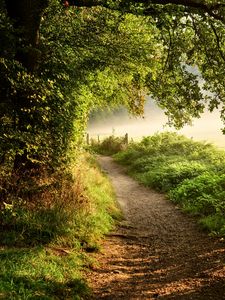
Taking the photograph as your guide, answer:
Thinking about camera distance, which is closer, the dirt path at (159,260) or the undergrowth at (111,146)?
the dirt path at (159,260)

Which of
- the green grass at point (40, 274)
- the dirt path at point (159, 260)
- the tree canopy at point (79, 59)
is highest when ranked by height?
the tree canopy at point (79, 59)

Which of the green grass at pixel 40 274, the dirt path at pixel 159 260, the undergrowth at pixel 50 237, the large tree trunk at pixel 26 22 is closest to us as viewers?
the green grass at pixel 40 274

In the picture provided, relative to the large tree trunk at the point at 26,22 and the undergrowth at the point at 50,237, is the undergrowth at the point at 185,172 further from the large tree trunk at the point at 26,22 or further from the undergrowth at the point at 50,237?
the large tree trunk at the point at 26,22

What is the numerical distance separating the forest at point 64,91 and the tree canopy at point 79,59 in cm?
3

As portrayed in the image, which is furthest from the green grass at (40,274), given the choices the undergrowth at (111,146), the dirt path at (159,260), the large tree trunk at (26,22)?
the undergrowth at (111,146)

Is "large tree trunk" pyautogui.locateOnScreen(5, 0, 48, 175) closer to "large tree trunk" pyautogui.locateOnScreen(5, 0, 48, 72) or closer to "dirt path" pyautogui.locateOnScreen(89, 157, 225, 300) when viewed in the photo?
"large tree trunk" pyautogui.locateOnScreen(5, 0, 48, 72)

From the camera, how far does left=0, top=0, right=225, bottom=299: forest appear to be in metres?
7.79

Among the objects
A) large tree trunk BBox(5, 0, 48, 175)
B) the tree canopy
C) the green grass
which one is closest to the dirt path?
the green grass

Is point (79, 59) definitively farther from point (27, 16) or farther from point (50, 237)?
point (50, 237)

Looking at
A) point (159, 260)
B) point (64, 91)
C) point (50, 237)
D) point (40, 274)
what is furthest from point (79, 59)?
point (40, 274)

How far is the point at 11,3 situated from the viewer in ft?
30.3

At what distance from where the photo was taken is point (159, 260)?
870 centimetres

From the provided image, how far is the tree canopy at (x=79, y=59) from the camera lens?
320 inches

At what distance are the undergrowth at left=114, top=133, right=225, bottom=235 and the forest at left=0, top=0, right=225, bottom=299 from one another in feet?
9.41
